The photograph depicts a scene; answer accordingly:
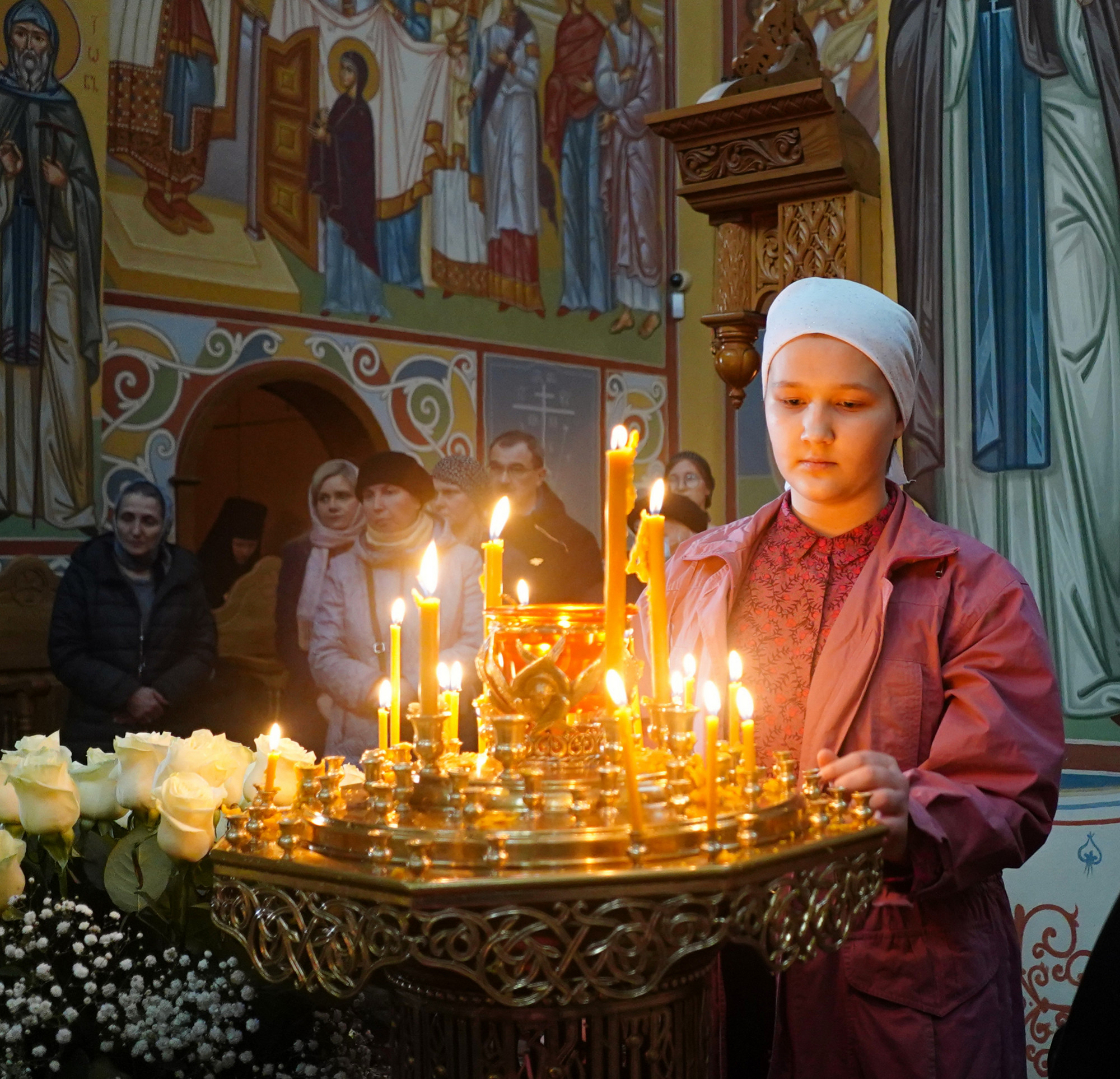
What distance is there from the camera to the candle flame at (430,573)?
1.14 meters

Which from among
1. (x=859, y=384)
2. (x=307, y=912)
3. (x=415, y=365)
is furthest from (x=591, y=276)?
(x=307, y=912)

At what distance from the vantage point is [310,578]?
702cm

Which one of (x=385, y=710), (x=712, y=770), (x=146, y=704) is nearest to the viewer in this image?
(x=712, y=770)

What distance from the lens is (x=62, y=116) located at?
6246 mm

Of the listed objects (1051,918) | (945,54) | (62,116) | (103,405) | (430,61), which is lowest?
(1051,918)

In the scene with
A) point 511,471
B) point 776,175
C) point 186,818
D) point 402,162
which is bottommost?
point 186,818

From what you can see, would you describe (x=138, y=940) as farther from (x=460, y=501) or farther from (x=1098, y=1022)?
(x=460, y=501)

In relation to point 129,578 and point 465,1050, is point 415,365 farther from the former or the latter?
point 465,1050

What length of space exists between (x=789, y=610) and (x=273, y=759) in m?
0.74

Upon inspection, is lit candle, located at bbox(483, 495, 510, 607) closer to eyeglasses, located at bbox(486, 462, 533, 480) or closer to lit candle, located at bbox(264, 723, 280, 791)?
lit candle, located at bbox(264, 723, 280, 791)

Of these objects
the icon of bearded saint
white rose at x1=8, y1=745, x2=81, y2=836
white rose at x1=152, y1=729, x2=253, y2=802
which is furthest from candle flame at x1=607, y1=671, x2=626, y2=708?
the icon of bearded saint

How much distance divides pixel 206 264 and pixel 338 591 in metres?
1.74

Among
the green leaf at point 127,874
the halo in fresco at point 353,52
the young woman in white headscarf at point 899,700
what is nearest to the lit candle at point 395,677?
the green leaf at point 127,874

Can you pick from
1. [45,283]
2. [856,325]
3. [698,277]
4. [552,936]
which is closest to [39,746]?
[552,936]
